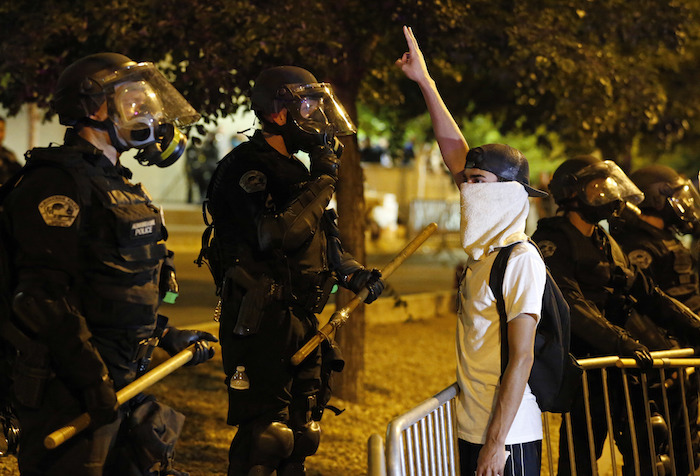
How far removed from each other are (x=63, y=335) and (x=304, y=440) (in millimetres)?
1634

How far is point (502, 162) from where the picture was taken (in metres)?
3.73

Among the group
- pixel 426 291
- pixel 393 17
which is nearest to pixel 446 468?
pixel 393 17

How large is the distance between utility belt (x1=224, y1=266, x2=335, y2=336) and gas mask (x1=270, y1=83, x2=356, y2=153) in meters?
0.65

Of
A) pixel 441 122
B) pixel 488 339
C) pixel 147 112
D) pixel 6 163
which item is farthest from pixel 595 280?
pixel 6 163

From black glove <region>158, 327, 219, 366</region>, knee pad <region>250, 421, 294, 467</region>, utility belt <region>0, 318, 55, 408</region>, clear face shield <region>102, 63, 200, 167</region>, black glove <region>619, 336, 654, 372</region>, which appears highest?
clear face shield <region>102, 63, 200, 167</region>

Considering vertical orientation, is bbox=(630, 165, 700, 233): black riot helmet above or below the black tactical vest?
below

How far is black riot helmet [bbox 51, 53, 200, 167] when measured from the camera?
3367 millimetres

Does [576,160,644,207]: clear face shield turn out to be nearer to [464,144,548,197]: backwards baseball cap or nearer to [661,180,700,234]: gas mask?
[661,180,700,234]: gas mask

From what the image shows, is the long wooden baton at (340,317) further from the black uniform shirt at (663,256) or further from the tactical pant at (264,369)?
the black uniform shirt at (663,256)

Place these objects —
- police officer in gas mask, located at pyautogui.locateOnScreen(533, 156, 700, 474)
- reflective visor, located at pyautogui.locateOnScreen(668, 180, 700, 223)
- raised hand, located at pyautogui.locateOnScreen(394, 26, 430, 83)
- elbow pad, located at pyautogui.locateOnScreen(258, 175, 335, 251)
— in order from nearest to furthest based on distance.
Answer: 1. elbow pad, located at pyautogui.locateOnScreen(258, 175, 335, 251)
2. raised hand, located at pyautogui.locateOnScreen(394, 26, 430, 83)
3. police officer in gas mask, located at pyautogui.locateOnScreen(533, 156, 700, 474)
4. reflective visor, located at pyautogui.locateOnScreen(668, 180, 700, 223)

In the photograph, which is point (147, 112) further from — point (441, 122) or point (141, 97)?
point (441, 122)

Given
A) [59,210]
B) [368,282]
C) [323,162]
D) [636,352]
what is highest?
[59,210]

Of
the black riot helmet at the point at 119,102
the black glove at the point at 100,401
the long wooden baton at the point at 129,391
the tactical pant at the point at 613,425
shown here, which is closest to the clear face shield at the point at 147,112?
the black riot helmet at the point at 119,102

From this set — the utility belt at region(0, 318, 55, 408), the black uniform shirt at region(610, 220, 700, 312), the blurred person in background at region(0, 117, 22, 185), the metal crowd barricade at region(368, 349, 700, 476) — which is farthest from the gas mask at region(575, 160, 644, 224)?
the blurred person in background at region(0, 117, 22, 185)
